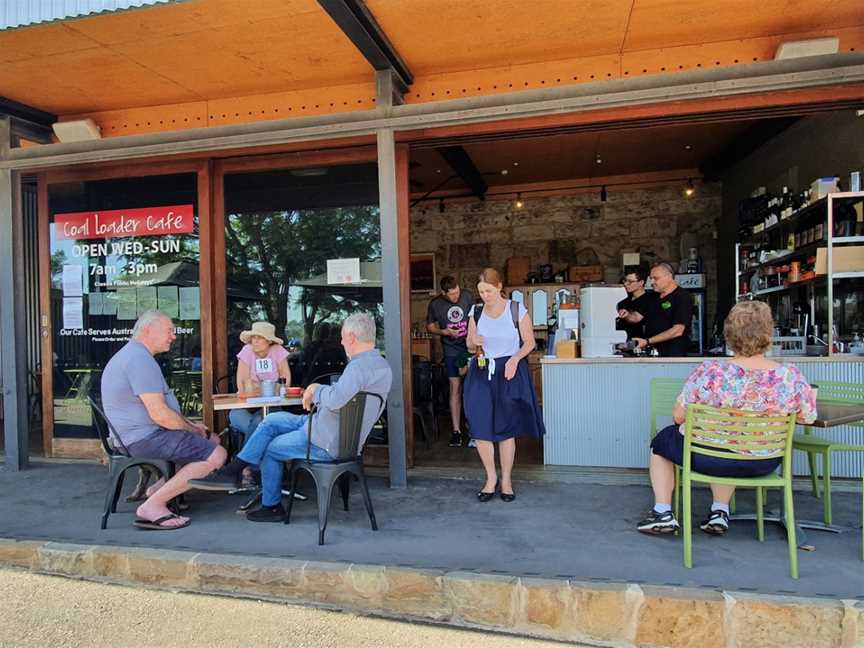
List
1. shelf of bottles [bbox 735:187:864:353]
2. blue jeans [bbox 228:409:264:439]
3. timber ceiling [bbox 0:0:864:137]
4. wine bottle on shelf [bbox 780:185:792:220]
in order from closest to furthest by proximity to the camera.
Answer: timber ceiling [bbox 0:0:864:137], blue jeans [bbox 228:409:264:439], shelf of bottles [bbox 735:187:864:353], wine bottle on shelf [bbox 780:185:792:220]

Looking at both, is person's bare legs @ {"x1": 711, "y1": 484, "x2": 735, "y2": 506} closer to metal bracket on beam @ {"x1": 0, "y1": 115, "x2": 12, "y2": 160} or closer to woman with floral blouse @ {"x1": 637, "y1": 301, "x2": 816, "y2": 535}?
woman with floral blouse @ {"x1": 637, "y1": 301, "x2": 816, "y2": 535}

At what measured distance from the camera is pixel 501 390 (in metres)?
4.00

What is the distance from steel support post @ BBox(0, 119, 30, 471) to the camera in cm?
507

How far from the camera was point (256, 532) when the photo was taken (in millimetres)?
3482

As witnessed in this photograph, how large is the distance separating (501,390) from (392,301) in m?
1.03

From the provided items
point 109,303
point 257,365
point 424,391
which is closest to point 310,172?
point 257,365

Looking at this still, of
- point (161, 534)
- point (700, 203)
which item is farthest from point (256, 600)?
point (700, 203)

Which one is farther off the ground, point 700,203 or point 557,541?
point 700,203

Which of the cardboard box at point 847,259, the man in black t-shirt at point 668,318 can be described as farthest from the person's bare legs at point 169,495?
the cardboard box at point 847,259

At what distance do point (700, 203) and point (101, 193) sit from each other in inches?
321

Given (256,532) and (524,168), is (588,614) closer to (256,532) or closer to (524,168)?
(256,532)

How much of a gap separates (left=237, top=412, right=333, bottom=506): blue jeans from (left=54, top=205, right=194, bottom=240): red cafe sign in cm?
250

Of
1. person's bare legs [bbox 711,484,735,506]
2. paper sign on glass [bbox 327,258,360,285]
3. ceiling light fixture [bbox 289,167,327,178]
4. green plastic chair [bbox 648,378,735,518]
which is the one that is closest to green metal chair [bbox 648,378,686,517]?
green plastic chair [bbox 648,378,735,518]

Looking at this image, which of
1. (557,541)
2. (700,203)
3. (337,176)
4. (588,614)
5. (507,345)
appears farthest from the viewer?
(700,203)
